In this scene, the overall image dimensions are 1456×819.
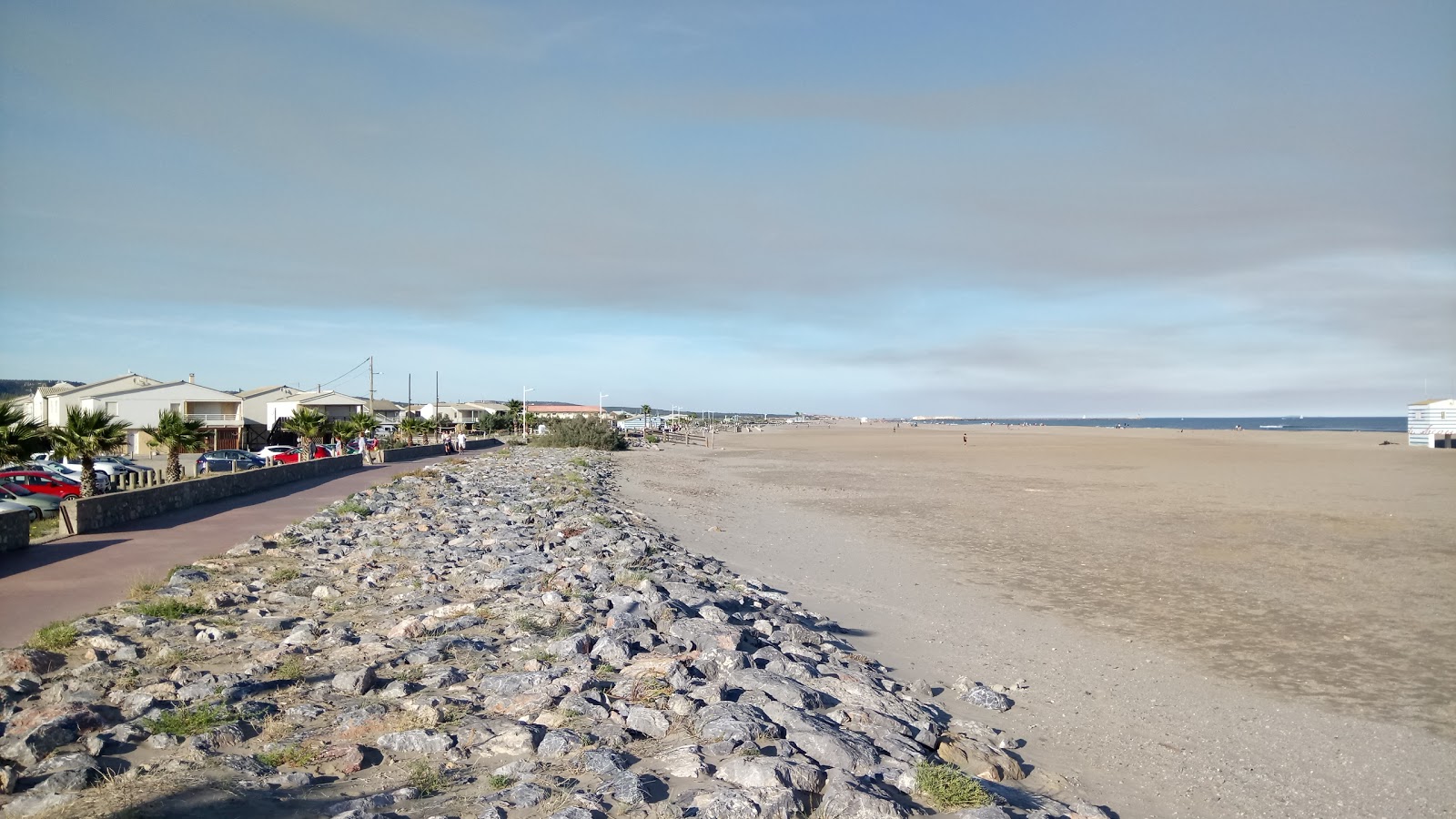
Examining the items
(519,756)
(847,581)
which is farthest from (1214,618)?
(519,756)

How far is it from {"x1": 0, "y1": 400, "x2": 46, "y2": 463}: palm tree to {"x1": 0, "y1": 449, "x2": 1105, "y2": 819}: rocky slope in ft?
37.8

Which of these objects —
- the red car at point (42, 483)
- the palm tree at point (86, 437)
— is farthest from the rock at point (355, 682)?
the red car at point (42, 483)

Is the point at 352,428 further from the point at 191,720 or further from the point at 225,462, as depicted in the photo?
the point at 191,720

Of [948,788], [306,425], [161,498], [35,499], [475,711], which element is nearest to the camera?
[948,788]

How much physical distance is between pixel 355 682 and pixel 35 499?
18.9 meters

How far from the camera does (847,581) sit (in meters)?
14.1

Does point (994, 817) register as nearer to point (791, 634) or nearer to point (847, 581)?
point (791, 634)

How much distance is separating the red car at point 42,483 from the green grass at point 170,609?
15850mm

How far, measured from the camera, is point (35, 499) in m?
20.1

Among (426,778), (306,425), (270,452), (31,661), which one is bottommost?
(426,778)

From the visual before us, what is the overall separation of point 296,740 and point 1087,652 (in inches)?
333

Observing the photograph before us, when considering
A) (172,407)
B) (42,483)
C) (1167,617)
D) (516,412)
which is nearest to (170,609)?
(1167,617)

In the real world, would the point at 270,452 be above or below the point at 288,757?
above

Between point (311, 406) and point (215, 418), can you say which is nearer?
point (215, 418)
